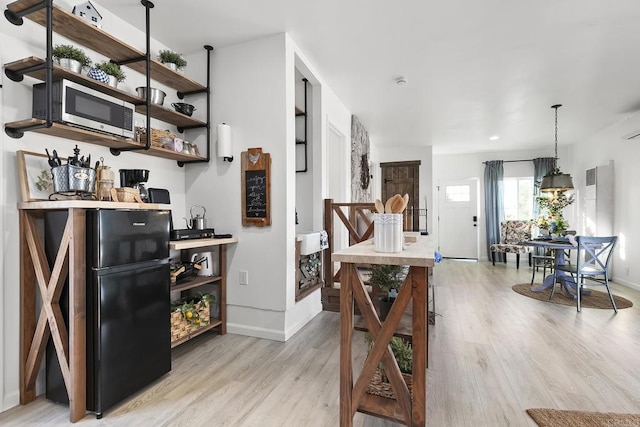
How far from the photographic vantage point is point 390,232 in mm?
1525

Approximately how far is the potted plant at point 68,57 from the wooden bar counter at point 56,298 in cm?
85

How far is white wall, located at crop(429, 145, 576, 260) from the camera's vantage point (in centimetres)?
713

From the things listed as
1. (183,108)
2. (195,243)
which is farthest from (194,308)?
(183,108)

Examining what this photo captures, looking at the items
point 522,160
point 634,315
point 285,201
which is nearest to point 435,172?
point 522,160

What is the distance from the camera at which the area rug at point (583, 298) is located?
12.6ft

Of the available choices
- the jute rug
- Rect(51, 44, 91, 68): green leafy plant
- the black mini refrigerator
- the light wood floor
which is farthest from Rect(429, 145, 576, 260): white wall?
Rect(51, 44, 91, 68): green leafy plant

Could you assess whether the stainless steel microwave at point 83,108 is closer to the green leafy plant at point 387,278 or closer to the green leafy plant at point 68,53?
the green leafy plant at point 68,53

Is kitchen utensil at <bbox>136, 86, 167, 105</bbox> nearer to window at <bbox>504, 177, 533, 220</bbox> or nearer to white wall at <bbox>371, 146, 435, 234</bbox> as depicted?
white wall at <bbox>371, 146, 435, 234</bbox>

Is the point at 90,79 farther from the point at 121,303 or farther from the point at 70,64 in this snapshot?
the point at 121,303

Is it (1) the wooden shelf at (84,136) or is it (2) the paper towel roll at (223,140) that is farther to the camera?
(2) the paper towel roll at (223,140)

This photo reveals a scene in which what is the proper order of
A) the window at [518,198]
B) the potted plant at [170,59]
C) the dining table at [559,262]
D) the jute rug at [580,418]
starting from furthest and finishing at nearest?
the window at [518,198] → the dining table at [559,262] → the potted plant at [170,59] → the jute rug at [580,418]

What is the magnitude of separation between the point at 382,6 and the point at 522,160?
6376 mm

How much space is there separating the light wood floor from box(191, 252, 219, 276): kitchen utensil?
56 centimetres

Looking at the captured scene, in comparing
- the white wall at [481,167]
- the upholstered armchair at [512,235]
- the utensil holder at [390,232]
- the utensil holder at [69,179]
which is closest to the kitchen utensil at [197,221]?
the utensil holder at [69,179]
